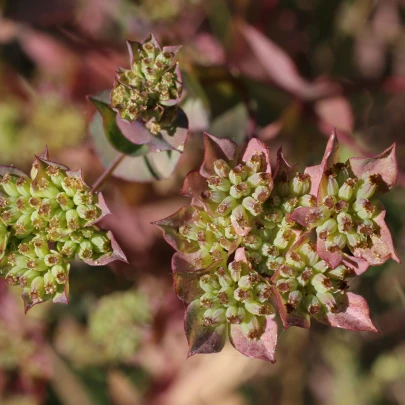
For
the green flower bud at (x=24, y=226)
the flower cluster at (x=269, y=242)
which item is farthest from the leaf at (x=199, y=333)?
the green flower bud at (x=24, y=226)

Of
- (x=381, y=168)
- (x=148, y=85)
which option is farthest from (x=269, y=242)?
(x=148, y=85)

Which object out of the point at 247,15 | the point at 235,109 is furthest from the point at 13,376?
the point at 247,15

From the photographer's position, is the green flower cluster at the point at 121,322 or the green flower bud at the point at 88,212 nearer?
the green flower bud at the point at 88,212

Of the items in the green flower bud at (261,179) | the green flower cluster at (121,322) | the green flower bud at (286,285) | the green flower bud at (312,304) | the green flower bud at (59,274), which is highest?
the green flower bud at (261,179)

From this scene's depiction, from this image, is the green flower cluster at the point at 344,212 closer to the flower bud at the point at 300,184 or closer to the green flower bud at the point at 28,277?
the flower bud at the point at 300,184

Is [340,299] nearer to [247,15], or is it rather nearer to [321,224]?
[321,224]

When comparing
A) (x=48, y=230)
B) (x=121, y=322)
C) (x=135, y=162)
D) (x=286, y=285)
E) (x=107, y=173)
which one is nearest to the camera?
(x=286, y=285)

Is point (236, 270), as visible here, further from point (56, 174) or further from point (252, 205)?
point (56, 174)
